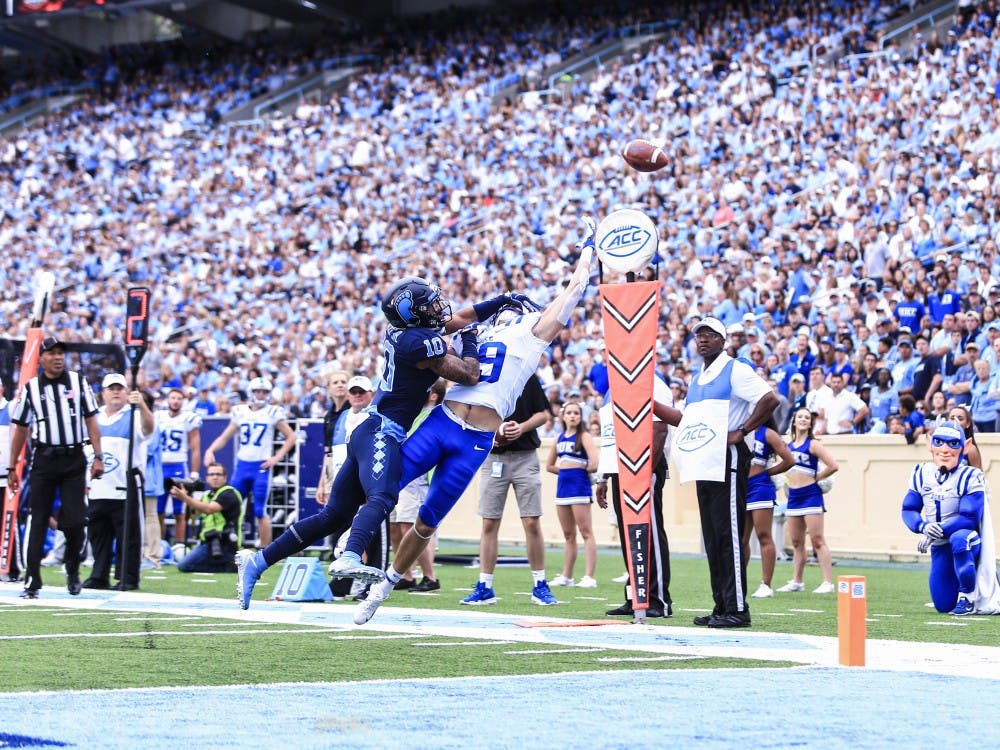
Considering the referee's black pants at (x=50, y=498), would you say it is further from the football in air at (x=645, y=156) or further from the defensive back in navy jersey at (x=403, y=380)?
the football in air at (x=645, y=156)

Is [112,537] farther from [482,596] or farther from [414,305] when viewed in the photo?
[414,305]

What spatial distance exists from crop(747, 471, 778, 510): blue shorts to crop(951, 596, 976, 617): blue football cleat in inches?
87.9

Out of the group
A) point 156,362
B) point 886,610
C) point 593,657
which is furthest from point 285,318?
point 593,657

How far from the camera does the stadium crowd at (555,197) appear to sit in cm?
1967

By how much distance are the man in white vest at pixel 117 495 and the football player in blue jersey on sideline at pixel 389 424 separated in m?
4.69

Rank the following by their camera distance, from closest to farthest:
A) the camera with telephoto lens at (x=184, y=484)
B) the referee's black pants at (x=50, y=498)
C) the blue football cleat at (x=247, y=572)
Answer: the blue football cleat at (x=247, y=572)
the referee's black pants at (x=50, y=498)
the camera with telephoto lens at (x=184, y=484)

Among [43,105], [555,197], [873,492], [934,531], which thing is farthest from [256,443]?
[43,105]

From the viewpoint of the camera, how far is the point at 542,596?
38.4 ft

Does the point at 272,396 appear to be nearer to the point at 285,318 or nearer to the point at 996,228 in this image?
the point at 285,318

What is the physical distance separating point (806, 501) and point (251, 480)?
21.3 feet

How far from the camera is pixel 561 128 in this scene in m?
30.6

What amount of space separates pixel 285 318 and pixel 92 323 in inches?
183

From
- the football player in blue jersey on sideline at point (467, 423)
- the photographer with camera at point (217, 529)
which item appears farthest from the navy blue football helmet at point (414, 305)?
the photographer with camera at point (217, 529)

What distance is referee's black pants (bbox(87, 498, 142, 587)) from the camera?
1297cm
